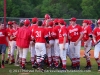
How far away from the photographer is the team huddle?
44.3 feet

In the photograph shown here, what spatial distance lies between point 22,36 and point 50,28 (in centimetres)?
148

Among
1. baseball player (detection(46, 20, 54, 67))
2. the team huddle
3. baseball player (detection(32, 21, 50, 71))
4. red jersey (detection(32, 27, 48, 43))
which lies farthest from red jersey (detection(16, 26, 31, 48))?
baseball player (detection(46, 20, 54, 67))

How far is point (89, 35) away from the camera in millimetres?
14352

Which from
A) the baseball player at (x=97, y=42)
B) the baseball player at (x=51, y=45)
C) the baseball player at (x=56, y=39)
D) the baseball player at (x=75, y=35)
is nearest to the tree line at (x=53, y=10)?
the baseball player at (x=51, y=45)

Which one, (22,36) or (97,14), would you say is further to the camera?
(97,14)

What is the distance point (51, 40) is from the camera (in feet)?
48.1

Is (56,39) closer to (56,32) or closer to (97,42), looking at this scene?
(56,32)

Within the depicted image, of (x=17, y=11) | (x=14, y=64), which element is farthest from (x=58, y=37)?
(x=17, y=11)

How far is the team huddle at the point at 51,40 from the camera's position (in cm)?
1350

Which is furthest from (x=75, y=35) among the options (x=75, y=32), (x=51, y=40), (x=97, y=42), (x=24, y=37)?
(x=24, y=37)


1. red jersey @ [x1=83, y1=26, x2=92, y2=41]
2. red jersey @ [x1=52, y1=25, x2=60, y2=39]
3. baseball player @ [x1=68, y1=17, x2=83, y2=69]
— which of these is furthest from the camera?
red jersey @ [x1=83, y1=26, x2=92, y2=41]

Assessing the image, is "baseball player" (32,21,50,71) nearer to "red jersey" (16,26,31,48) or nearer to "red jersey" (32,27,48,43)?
"red jersey" (32,27,48,43)

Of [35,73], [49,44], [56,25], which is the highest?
[56,25]

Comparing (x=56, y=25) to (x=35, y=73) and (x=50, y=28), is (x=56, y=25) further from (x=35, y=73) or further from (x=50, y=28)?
(x=35, y=73)
